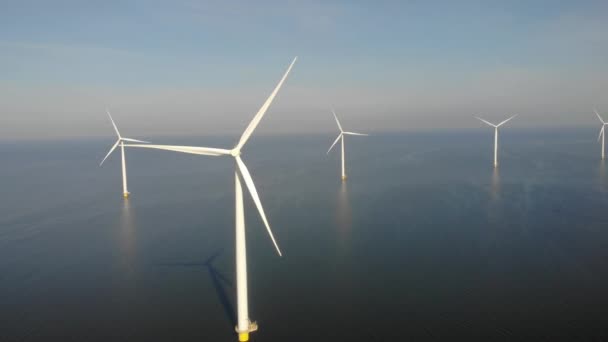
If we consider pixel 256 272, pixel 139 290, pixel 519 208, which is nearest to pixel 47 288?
pixel 139 290

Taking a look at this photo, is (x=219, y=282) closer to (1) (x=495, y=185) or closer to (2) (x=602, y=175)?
(1) (x=495, y=185)

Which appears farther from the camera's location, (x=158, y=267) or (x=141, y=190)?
(x=141, y=190)

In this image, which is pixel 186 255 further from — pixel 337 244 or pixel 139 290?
pixel 337 244

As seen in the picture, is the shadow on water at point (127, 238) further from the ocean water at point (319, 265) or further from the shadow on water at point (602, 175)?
the shadow on water at point (602, 175)

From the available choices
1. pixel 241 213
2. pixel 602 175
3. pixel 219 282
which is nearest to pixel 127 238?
pixel 219 282

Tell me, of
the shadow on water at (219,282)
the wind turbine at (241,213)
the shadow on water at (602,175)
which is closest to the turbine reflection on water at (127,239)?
the shadow on water at (219,282)
